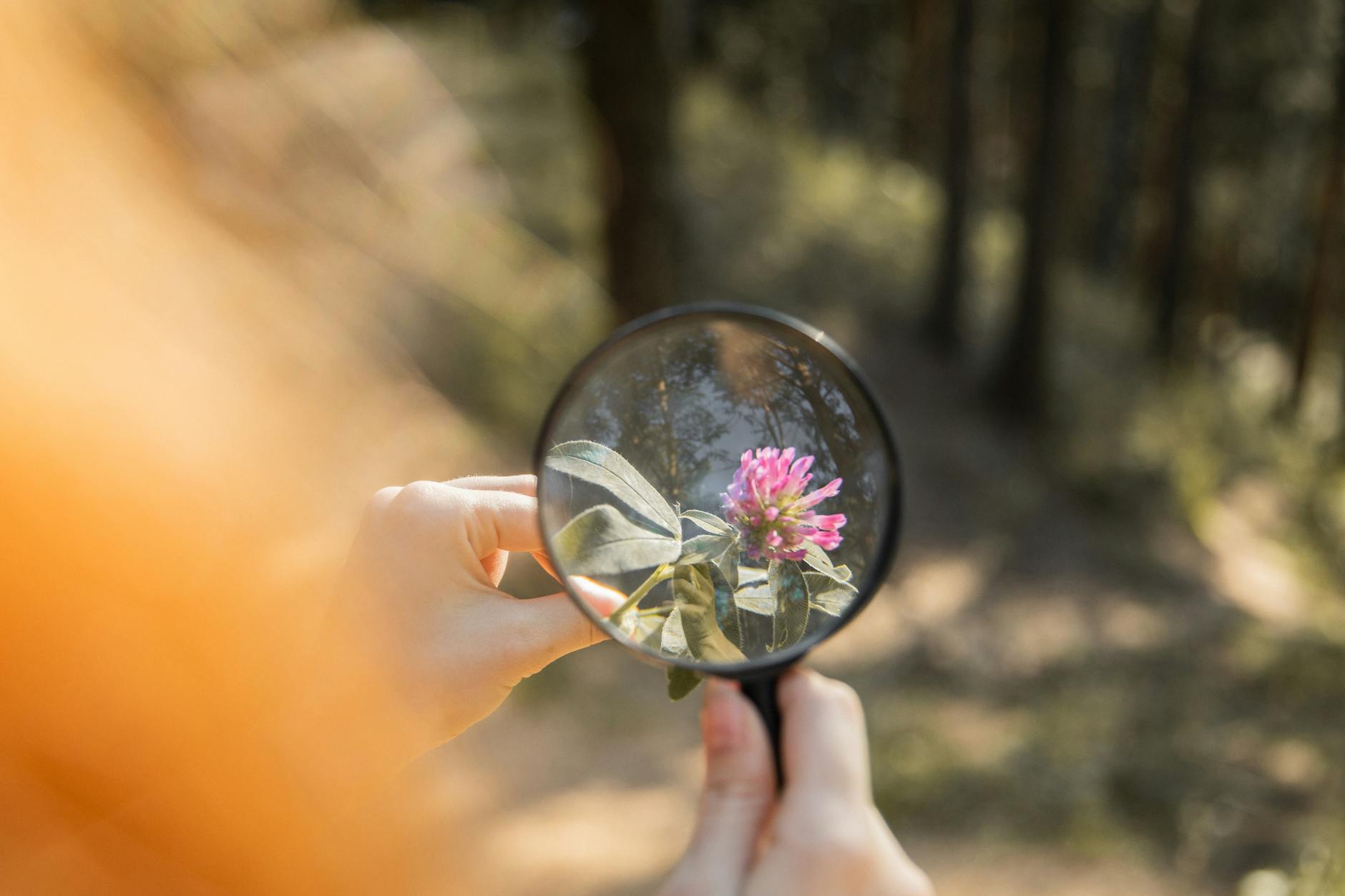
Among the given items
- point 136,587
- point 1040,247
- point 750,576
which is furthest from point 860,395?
point 1040,247

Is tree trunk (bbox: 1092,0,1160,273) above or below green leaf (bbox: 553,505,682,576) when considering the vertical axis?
above

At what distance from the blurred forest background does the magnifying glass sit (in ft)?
5.37

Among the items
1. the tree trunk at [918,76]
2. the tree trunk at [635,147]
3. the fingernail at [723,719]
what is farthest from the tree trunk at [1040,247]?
the fingernail at [723,719]

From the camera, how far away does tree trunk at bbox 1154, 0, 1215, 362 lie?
18453mm

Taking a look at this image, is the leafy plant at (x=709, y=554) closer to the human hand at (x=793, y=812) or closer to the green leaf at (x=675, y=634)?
the green leaf at (x=675, y=634)

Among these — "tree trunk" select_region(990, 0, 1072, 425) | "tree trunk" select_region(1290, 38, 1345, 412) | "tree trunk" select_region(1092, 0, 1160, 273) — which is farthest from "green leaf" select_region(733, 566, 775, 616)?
"tree trunk" select_region(1092, 0, 1160, 273)

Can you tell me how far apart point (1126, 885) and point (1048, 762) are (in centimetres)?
117

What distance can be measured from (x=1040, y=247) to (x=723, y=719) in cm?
1335

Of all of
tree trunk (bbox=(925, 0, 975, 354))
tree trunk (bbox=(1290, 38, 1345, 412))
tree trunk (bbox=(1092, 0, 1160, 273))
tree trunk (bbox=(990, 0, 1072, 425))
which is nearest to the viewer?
tree trunk (bbox=(990, 0, 1072, 425))

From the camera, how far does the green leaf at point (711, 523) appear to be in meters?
1.50

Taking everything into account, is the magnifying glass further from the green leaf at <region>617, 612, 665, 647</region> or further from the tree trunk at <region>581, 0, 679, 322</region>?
the tree trunk at <region>581, 0, 679, 322</region>

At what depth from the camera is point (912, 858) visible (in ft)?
17.8

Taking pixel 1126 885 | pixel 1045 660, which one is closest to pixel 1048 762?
pixel 1126 885

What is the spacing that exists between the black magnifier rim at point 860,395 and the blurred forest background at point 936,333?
5.26 feet
